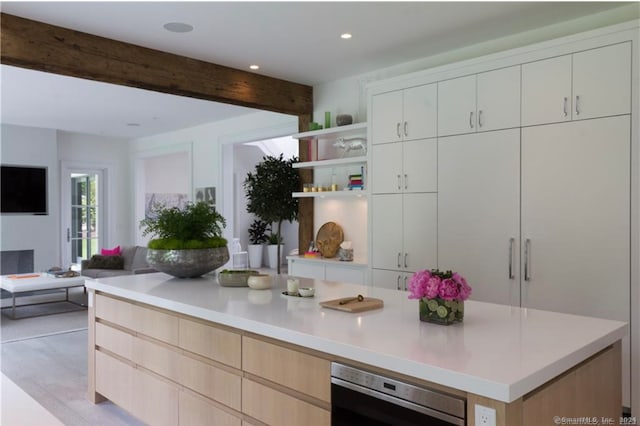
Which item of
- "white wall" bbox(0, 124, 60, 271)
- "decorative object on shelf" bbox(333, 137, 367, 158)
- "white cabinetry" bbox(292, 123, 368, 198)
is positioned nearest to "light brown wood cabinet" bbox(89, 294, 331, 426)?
"white cabinetry" bbox(292, 123, 368, 198)

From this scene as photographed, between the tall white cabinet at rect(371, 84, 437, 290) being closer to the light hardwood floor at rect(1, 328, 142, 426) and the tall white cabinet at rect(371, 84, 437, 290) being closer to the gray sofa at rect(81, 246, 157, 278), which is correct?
the light hardwood floor at rect(1, 328, 142, 426)

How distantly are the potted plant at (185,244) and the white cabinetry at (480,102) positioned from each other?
208 cm

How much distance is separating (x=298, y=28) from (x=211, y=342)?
8.39 feet

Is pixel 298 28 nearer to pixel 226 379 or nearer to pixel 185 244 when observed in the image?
pixel 185 244

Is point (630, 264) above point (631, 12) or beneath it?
beneath

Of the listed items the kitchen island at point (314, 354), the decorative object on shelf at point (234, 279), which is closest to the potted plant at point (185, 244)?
the kitchen island at point (314, 354)

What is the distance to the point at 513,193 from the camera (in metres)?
3.68

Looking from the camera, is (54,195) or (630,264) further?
(54,195)

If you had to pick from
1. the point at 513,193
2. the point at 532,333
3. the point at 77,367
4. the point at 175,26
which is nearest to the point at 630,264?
the point at 513,193

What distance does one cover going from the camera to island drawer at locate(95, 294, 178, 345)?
2.71 metres

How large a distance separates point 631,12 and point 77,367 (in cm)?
528

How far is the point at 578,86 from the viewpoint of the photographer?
11.0 feet

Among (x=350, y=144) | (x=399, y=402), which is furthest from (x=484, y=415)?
(x=350, y=144)

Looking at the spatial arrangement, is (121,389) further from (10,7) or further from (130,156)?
(130,156)
